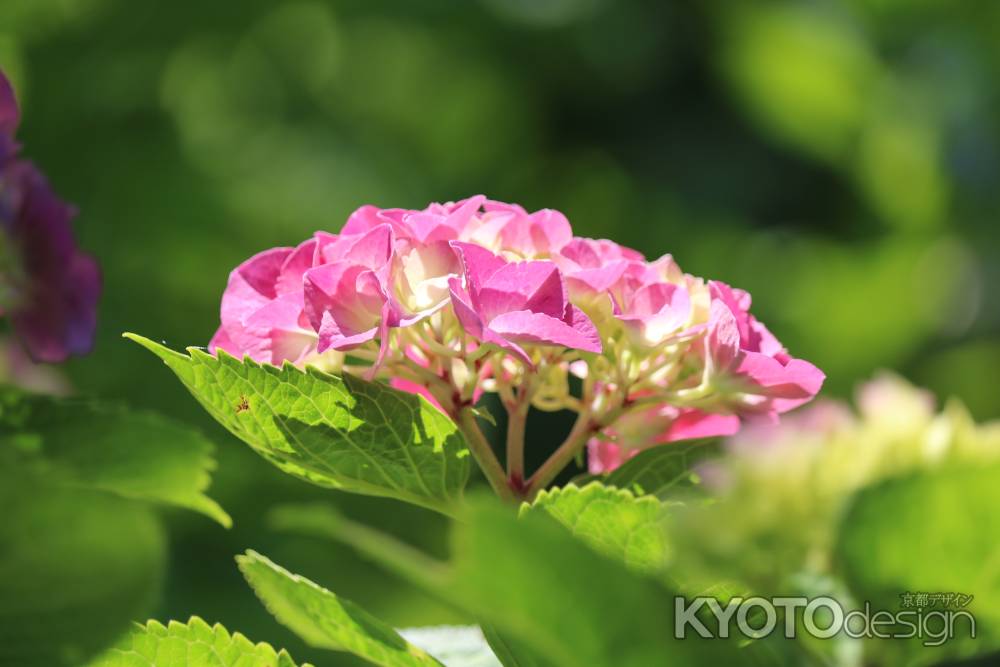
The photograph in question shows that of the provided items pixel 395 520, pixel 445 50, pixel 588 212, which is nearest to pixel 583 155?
pixel 588 212

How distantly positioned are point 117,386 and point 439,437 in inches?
103

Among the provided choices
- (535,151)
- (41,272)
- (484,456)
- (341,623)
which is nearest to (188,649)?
(341,623)

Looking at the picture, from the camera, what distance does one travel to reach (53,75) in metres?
3.08

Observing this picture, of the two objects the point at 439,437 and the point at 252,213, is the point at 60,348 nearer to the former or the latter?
the point at 439,437

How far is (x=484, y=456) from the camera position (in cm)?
72

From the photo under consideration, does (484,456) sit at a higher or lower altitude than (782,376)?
lower

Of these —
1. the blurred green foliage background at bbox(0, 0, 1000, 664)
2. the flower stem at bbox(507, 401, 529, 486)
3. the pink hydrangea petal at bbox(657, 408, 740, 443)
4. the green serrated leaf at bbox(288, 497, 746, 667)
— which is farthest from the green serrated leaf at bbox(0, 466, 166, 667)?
the blurred green foliage background at bbox(0, 0, 1000, 664)

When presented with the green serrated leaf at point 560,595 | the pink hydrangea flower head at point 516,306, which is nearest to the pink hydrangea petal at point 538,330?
the pink hydrangea flower head at point 516,306

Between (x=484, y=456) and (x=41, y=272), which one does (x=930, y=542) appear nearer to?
(x=484, y=456)

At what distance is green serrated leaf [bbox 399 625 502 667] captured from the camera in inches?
31.2

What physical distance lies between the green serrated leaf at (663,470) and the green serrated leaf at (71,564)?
324 mm

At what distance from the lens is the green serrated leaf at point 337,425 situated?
641 mm

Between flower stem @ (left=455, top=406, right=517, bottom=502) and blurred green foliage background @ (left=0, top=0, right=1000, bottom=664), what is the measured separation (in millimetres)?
2323

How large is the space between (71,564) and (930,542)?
0.33m
